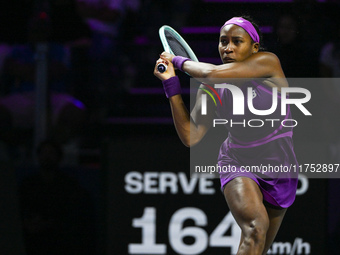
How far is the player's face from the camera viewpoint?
3.62m

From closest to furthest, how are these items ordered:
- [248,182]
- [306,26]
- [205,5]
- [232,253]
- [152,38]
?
1. [248,182]
2. [306,26]
3. [232,253]
4. [205,5]
5. [152,38]

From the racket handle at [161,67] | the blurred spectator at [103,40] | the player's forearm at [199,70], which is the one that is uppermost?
the blurred spectator at [103,40]

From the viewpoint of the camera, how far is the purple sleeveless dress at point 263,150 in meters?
3.71

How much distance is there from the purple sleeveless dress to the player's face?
16cm

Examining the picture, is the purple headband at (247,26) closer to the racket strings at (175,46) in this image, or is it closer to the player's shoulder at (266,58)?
the player's shoulder at (266,58)

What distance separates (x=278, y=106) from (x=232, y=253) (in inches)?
85.9

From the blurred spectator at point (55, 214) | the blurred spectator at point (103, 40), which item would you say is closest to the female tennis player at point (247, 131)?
the blurred spectator at point (55, 214)

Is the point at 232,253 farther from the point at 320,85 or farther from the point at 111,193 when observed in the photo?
the point at 320,85

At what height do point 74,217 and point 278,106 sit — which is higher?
point 278,106

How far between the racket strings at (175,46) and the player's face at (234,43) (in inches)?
17.7

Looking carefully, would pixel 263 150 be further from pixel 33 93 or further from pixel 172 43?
pixel 33 93

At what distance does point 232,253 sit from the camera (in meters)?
5.60

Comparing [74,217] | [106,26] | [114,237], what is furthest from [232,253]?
[106,26]

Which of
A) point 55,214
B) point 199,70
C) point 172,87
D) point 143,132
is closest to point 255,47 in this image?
point 199,70
